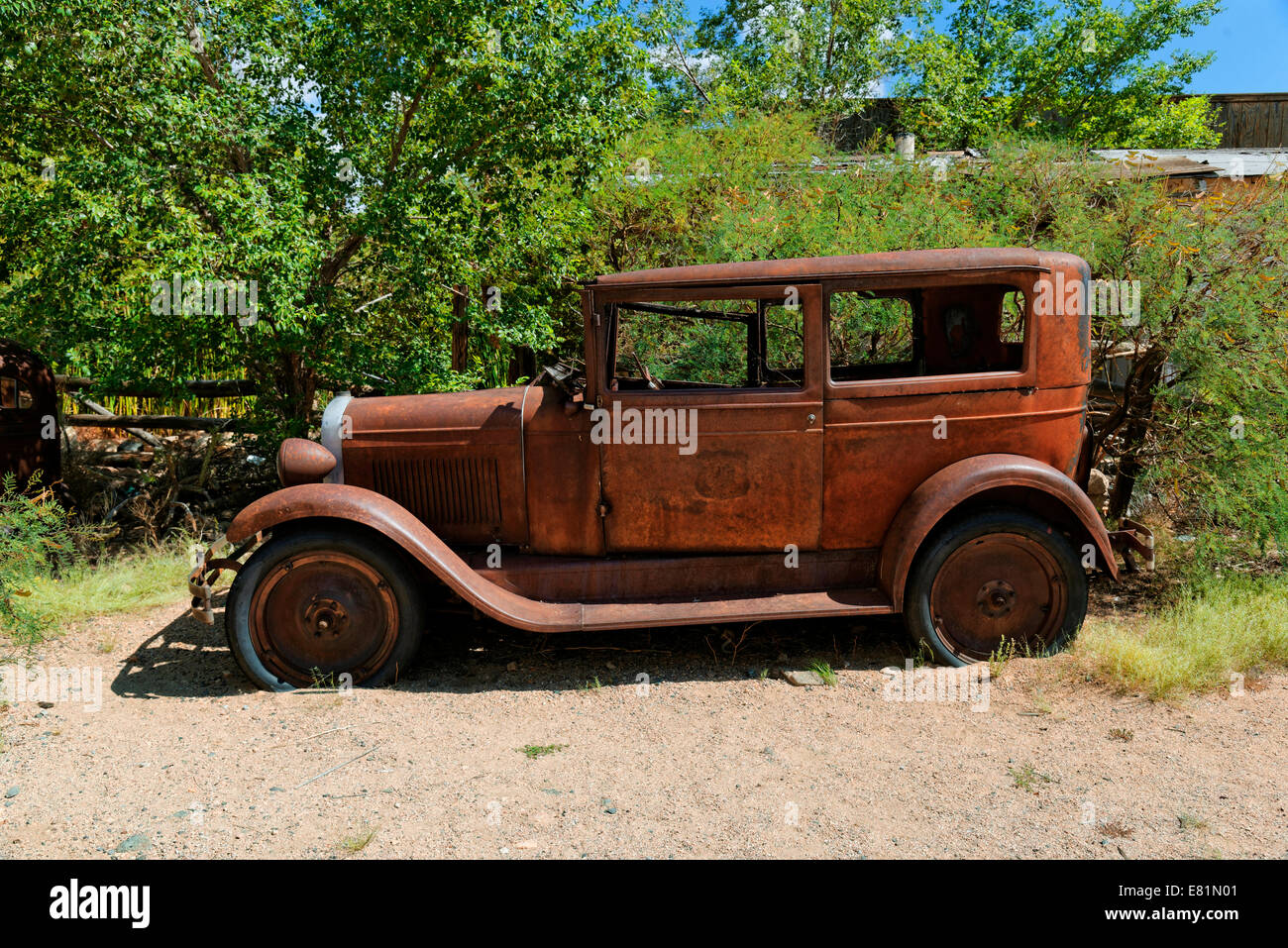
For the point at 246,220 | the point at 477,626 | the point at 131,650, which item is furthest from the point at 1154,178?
the point at 131,650

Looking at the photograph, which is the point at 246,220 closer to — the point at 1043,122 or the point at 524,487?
the point at 524,487

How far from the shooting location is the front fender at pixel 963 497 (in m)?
4.32

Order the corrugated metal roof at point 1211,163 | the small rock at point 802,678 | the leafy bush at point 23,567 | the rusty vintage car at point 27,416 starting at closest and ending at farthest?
the small rock at point 802,678
the leafy bush at point 23,567
the rusty vintage car at point 27,416
the corrugated metal roof at point 1211,163

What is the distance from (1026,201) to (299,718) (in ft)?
22.0

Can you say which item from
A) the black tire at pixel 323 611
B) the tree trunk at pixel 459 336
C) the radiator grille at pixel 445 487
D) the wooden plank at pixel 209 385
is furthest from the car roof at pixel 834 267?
the wooden plank at pixel 209 385

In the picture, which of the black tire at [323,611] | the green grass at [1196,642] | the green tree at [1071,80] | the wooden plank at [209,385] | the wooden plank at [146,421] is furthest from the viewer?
the green tree at [1071,80]

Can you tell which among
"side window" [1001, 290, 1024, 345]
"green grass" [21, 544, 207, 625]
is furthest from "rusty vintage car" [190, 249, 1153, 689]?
"side window" [1001, 290, 1024, 345]

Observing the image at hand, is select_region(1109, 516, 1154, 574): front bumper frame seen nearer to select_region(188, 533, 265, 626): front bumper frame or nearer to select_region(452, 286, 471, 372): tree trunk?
select_region(188, 533, 265, 626): front bumper frame

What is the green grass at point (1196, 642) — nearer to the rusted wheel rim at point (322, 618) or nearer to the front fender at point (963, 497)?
the front fender at point (963, 497)

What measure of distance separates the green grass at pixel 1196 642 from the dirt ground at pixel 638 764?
0.14 meters

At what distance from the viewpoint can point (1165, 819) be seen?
3.17 m

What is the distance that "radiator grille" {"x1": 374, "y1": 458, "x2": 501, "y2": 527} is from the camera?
4.65 metres

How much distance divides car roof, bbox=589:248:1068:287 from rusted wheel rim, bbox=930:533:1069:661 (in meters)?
1.37

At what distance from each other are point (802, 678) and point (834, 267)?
208cm
